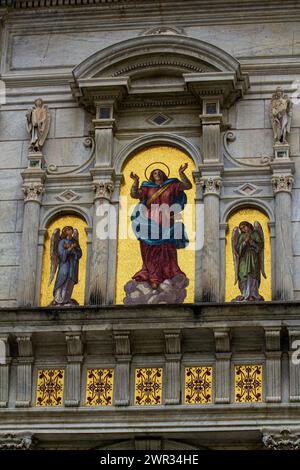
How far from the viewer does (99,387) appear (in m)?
18.3

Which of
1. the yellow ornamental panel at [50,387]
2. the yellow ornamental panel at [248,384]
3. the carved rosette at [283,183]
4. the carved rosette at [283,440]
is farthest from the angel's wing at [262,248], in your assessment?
the yellow ornamental panel at [50,387]

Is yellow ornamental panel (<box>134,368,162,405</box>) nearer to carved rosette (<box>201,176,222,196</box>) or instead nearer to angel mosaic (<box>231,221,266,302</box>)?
angel mosaic (<box>231,221,266,302</box>)

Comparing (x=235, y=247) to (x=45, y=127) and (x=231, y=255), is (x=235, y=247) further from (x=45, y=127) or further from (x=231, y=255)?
(x=45, y=127)

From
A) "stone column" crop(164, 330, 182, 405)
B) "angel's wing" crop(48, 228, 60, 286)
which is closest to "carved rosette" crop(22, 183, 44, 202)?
"angel's wing" crop(48, 228, 60, 286)

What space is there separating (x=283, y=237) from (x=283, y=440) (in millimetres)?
2854

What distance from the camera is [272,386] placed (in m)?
17.9

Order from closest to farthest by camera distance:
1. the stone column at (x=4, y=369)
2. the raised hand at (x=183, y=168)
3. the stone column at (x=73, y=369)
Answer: the stone column at (x=73, y=369), the stone column at (x=4, y=369), the raised hand at (x=183, y=168)

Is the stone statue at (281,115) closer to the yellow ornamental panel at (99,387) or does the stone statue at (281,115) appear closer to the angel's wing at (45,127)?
the angel's wing at (45,127)

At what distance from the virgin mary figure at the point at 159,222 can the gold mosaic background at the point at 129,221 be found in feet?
0.21

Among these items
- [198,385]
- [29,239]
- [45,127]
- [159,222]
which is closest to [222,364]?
[198,385]

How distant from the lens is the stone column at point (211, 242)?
18641 mm

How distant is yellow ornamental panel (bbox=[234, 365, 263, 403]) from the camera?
1794 centimetres

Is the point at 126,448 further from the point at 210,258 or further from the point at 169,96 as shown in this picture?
the point at 169,96
